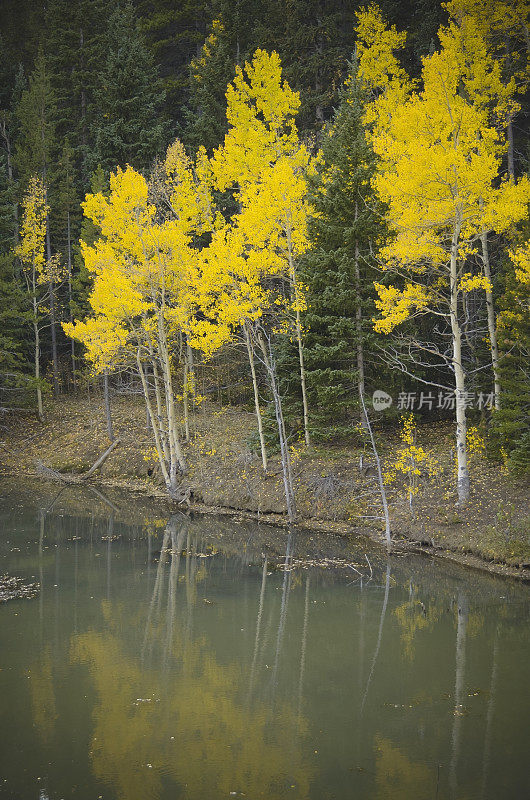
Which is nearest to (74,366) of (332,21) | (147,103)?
(147,103)

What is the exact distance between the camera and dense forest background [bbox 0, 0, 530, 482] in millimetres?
18234

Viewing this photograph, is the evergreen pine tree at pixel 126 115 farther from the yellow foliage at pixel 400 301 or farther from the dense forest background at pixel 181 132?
the yellow foliage at pixel 400 301

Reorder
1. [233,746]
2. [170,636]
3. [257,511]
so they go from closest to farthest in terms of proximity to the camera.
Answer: [233,746], [170,636], [257,511]

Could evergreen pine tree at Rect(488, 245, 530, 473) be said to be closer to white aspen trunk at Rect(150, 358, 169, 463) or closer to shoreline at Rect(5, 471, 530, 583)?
shoreline at Rect(5, 471, 530, 583)

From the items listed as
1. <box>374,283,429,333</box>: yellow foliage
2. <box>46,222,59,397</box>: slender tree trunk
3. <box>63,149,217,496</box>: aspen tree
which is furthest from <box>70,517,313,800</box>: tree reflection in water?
<box>46,222,59,397</box>: slender tree trunk

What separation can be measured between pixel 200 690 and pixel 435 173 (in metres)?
11.1

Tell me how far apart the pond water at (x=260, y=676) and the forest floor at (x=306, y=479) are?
932 millimetres

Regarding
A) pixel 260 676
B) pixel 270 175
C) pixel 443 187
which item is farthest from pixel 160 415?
pixel 260 676

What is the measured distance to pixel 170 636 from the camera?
10625 millimetres

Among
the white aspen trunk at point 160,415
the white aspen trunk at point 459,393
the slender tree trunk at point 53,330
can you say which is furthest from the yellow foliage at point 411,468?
the slender tree trunk at point 53,330

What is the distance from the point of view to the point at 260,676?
925 centimetres

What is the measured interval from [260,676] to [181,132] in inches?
1141

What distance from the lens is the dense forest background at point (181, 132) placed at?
1823 cm

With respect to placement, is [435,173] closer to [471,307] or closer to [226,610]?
A: [471,307]
